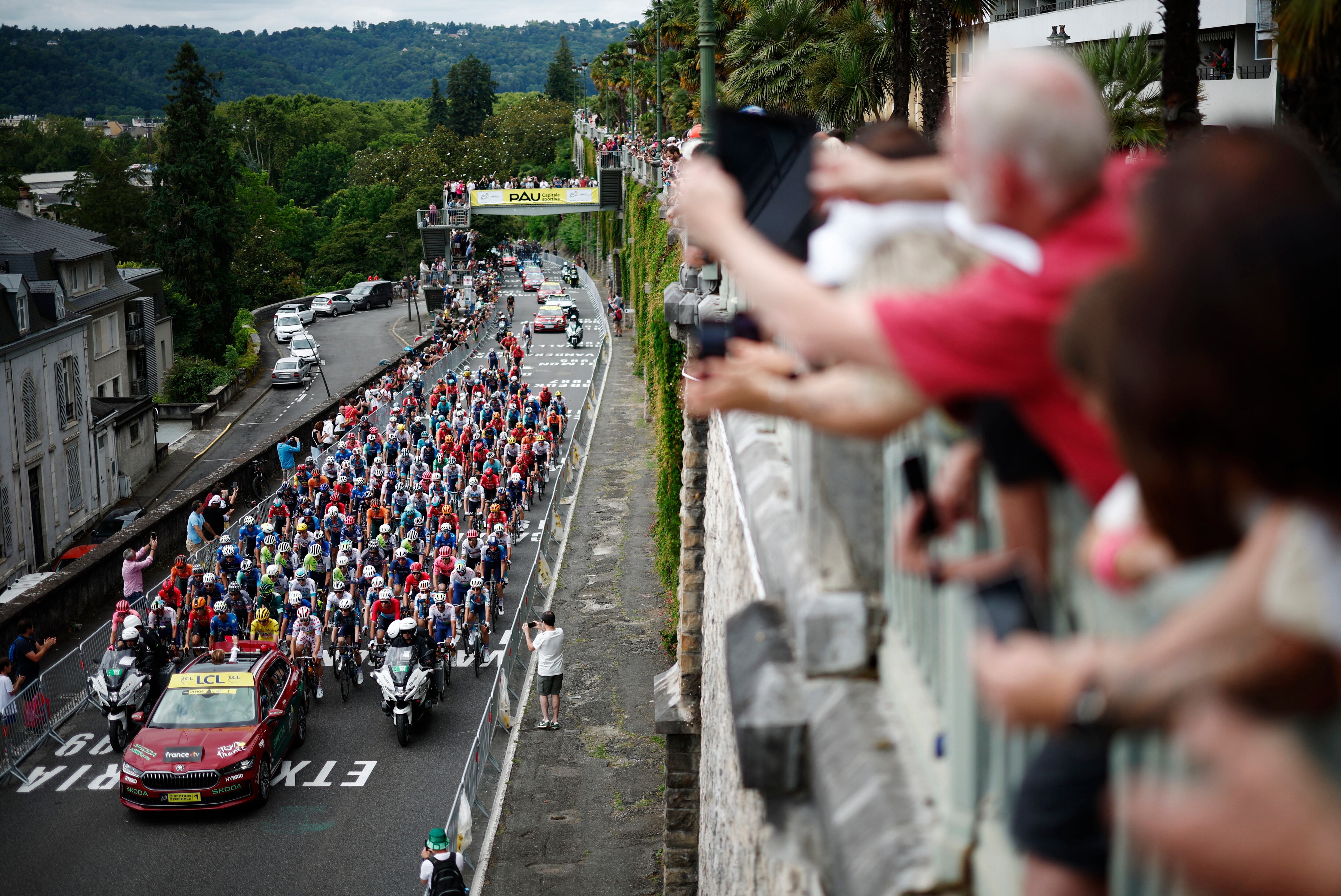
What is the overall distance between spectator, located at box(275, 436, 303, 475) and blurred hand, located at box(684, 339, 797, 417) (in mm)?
31341

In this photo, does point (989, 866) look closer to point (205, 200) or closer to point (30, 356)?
point (30, 356)

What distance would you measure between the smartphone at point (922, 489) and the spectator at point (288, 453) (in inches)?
1253

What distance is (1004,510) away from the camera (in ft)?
8.20

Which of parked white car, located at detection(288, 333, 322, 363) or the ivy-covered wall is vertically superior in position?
the ivy-covered wall

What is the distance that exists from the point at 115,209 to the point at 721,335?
294 feet

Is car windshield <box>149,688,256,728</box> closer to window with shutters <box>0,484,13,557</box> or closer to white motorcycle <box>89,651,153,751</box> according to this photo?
white motorcycle <box>89,651,153,751</box>

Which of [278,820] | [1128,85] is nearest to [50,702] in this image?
[278,820]

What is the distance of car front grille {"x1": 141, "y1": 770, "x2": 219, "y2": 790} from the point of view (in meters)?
16.4

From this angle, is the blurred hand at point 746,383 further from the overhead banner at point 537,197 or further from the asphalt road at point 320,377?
the overhead banner at point 537,197

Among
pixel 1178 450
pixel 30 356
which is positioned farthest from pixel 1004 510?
pixel 30 356

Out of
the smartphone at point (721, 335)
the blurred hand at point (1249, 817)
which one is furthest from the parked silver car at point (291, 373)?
the blurred hand at point (1249, 817)

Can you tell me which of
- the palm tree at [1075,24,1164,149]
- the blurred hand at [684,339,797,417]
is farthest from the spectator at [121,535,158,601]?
the blurred hand at [684,339,797,417]

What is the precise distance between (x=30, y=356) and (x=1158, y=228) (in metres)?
41.0

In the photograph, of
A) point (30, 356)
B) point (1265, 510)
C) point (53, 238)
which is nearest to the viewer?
point (1265, 510)
